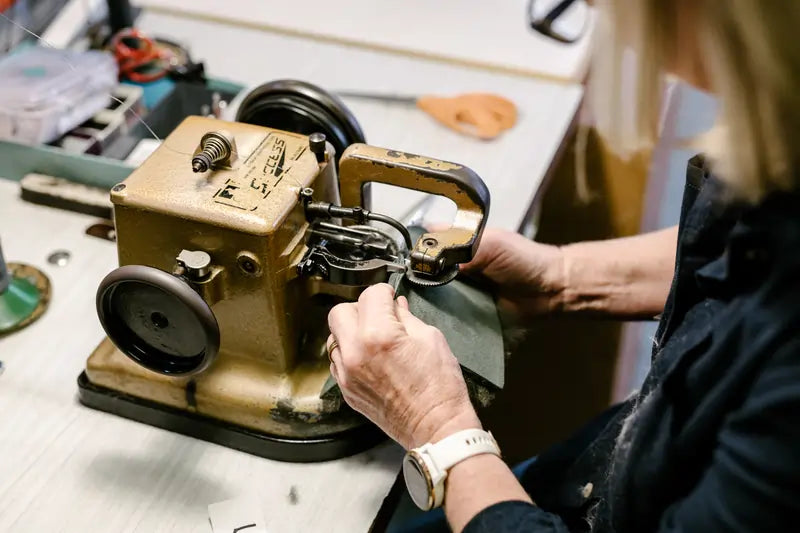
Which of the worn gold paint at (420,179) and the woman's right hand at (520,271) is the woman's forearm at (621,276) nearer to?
the woman's right hand at (520,271)

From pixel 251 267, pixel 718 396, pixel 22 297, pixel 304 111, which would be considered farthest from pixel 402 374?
pixel 22 297

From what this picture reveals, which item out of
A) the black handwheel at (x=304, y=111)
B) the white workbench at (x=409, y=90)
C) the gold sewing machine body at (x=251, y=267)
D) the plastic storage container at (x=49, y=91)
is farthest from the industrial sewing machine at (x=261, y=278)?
the plastic storage container at (x=49, y=91)

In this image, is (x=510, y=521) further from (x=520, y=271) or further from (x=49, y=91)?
(x=49, y=91)

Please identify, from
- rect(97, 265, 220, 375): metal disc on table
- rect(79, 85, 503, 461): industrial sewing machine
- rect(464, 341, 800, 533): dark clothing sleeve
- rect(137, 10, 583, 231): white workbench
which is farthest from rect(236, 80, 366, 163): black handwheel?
rect(464, 341, 800, 533): dark clothing sleeve

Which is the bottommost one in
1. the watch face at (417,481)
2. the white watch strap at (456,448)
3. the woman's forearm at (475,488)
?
the watch face at (417,481)

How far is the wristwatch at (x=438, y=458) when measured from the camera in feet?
2.65

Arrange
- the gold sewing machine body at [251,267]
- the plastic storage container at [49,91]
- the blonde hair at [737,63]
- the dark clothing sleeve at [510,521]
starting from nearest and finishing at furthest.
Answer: the blonde hair at [737,63], the dark clothing sleeve at [510,521], the gold sewing machine body at [251,267], the plastic storage container at [49,91]

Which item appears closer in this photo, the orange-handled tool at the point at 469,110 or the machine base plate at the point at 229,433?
the machine base plate at the point at 229,433

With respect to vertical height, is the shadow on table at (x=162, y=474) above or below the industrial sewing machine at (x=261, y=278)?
below

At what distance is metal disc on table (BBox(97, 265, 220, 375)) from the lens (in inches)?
32.4

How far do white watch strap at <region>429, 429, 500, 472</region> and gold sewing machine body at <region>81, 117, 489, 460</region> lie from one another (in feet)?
0.57

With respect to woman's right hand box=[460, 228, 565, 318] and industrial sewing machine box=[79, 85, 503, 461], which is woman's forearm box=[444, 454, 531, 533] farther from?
woman's right hand box=[460, 228, 565, 318]

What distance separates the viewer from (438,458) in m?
0.81

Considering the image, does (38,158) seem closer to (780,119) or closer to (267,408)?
(267,408)
